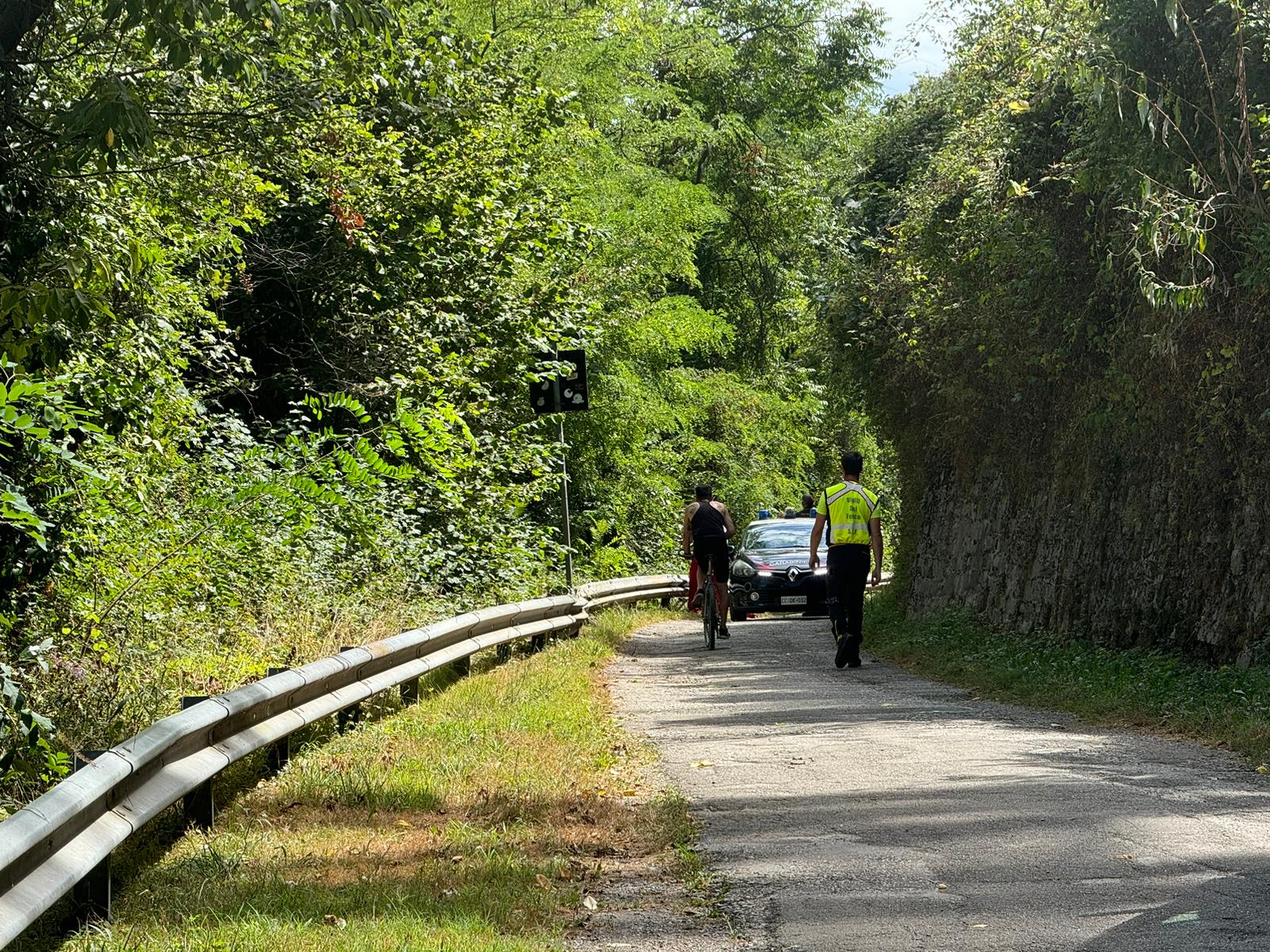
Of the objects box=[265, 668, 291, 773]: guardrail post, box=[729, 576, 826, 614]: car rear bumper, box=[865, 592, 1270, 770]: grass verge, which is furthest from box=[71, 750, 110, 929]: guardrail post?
box=[729, 576, 826, 614]: car rear bumper

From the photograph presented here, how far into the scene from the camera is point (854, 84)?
151ft

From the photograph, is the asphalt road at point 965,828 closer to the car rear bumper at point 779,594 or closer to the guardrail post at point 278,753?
the guardrail post at point 278,753

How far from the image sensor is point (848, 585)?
1526cm

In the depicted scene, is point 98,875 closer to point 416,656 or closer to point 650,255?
point 416,656

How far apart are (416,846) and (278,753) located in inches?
80.4

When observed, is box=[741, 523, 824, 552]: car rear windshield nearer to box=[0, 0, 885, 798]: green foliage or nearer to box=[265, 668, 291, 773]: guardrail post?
box=[0, 0, 885, 798]: green foliage

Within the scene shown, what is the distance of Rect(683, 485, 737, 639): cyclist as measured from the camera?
1912cm

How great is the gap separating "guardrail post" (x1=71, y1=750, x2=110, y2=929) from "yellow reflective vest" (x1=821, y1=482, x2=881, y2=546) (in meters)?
10.6

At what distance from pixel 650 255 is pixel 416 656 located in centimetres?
1920

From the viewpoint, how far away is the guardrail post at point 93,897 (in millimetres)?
5320

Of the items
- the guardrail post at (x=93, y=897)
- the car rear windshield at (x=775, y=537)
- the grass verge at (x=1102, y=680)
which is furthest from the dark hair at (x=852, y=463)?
the car rear windshield at (x=775, y=537)

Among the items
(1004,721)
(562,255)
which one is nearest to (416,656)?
(1004,721)

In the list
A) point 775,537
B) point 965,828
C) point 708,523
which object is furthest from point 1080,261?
point 775,537

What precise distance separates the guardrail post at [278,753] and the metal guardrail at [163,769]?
27 millimetres
